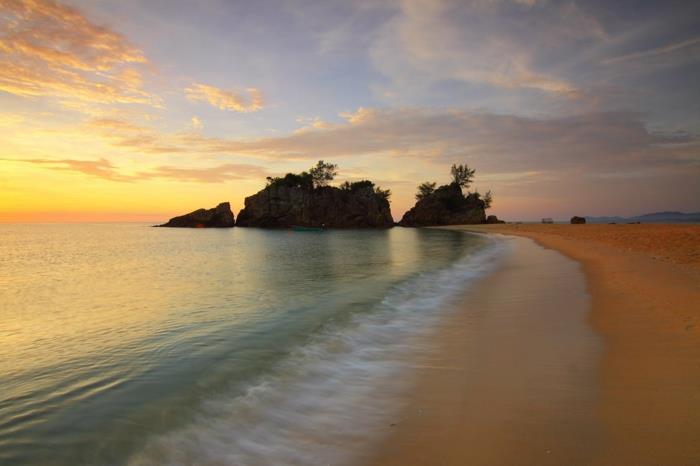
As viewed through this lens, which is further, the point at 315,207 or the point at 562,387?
the point at 315,207

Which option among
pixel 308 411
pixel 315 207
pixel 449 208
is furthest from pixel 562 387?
pixel 449 208

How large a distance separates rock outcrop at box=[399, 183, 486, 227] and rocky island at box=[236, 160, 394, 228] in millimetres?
13876

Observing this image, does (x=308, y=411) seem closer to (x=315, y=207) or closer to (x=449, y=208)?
(x=315, y=207)

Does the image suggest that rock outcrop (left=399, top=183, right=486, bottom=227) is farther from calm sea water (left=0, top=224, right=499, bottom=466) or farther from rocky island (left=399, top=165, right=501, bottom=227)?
calm sea water (left=0, top=224, right=499, bottom=466)

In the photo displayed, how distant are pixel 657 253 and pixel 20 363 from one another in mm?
27774

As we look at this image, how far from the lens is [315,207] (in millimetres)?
129250

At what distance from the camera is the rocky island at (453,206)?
129m

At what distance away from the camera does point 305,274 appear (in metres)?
21.5

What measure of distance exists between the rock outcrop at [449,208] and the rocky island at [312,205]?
13.9 m

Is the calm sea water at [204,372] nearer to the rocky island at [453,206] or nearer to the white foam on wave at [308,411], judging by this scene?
the white foam on wave at [308,411]

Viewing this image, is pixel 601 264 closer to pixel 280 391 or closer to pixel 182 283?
pixel 280 391

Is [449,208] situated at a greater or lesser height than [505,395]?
greater

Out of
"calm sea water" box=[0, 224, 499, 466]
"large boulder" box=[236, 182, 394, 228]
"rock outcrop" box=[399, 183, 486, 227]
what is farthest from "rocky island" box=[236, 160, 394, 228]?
"calm sea water" box=[0, 224, 499, 466]

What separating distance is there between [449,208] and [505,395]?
5170 inches
